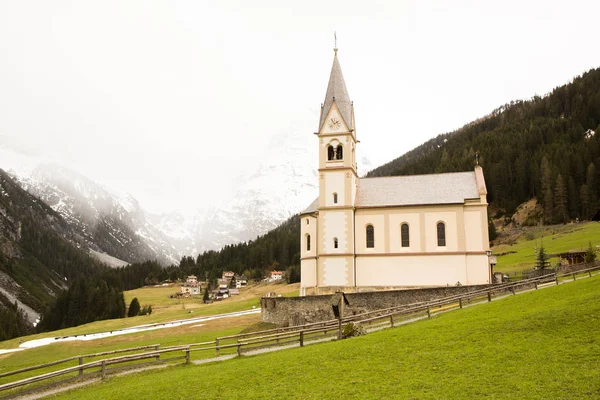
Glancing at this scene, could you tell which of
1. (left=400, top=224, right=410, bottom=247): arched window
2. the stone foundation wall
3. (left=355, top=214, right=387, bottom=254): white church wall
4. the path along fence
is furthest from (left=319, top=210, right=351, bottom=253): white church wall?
the path along fence

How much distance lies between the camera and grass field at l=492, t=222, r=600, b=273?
7772 centimetres

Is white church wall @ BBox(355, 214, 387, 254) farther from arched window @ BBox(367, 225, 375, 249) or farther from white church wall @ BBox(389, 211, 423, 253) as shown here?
white church wall @ BBox(389, 211, 423, 253)

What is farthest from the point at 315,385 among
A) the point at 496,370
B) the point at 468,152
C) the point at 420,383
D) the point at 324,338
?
the point at 468,152

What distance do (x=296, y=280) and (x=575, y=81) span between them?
12990cm

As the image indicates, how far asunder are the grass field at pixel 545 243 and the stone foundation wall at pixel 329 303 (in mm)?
31804

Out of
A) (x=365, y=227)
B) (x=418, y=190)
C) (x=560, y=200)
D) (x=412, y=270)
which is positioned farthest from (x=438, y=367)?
(x=560, y=200)

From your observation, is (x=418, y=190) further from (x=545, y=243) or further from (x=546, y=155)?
(x=546, y=155)

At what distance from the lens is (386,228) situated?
52344 mm

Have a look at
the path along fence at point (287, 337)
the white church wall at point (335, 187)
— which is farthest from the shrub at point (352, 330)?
the white church wall at point (335, 187)

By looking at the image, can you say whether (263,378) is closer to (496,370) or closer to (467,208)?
(496,370)

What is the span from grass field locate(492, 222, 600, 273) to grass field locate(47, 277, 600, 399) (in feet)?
161

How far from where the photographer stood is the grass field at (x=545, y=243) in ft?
255

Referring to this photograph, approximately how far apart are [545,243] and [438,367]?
82.7 meters

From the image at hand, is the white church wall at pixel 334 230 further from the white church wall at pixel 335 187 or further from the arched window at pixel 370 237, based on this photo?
the arched window at pixel 370 237
